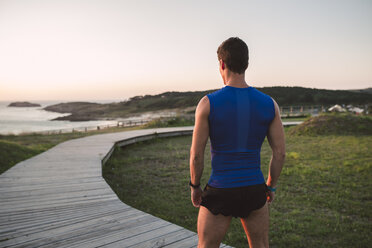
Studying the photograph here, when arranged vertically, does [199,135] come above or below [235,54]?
below

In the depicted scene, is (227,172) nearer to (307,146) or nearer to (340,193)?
(340,193)

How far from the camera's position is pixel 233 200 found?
63.5 inches

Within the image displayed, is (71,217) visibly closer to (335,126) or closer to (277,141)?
(277,141)

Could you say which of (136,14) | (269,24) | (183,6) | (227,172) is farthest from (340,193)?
(136,14)

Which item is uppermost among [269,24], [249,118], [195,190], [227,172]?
[269,24]

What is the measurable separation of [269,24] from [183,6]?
17.6 feet

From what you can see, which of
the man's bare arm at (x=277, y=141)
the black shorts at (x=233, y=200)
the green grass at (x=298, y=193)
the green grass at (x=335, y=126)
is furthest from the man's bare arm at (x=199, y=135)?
the green grass at (x=335, y=126)

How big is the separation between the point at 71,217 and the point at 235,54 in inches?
140

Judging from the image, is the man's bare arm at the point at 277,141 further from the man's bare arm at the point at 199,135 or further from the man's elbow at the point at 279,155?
the man's bare arm at the point at 199,135

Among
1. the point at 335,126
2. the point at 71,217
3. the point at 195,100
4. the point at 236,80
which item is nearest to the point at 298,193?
the point at 71,217

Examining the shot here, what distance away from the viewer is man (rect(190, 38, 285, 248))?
1562 mm

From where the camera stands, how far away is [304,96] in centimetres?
4188

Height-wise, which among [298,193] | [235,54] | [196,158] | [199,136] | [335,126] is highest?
[235,54]

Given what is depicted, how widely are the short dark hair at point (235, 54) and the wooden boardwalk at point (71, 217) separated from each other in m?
2.27
